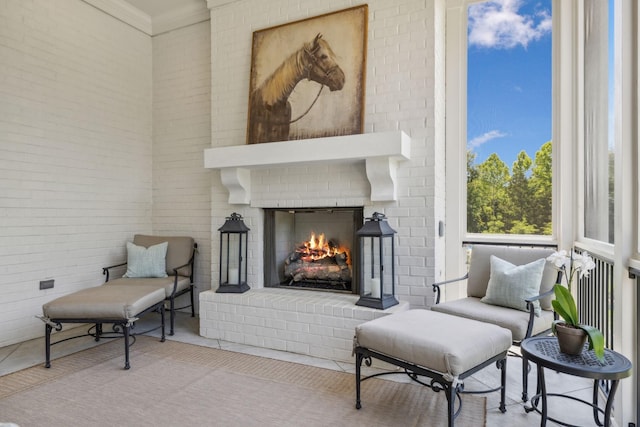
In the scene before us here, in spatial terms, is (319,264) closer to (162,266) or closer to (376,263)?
(376,263)

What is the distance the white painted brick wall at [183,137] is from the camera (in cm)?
456

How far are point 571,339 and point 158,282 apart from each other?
11.2 feet

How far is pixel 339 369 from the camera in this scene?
296 cm

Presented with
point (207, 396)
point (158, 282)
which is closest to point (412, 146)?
point (207, 396)

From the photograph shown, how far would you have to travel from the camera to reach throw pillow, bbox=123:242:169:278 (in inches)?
160

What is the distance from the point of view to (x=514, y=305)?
2717mm

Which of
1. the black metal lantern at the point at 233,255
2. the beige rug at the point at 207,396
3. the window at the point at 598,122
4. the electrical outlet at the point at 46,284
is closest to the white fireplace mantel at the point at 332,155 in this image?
the black metal lantern at the point at 233,255

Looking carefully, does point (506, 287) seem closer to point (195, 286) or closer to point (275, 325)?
point (275, 325)

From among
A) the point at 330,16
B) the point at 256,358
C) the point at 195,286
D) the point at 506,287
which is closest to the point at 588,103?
the point at 506,287

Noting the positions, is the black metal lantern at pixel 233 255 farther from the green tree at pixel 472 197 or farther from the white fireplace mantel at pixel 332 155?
the green tree at pixel 472 197

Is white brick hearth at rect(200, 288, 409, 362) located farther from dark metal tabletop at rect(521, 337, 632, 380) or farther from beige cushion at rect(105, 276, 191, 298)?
dark metal tabletop at rect(521, 337, 632, 380)

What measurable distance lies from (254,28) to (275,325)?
2880 millimetres

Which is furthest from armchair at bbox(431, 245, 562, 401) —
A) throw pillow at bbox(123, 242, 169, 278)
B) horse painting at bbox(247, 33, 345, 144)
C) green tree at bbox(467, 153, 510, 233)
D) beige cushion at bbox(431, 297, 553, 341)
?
throw pillow at bbox(123, 242, 169, 278)

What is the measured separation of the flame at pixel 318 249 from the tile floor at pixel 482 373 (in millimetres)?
1034
